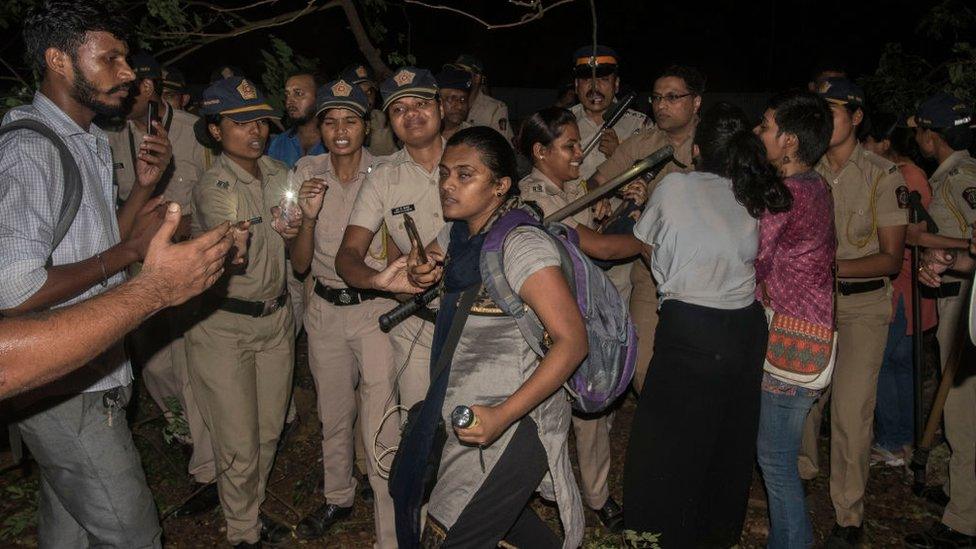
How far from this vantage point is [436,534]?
110 inches

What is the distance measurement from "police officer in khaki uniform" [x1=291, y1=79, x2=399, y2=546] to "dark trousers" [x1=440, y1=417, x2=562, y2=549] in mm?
1455

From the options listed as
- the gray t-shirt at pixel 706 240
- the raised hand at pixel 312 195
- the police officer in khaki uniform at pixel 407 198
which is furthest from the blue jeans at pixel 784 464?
the raised hand at pixel 312 195

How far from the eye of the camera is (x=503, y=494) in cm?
276

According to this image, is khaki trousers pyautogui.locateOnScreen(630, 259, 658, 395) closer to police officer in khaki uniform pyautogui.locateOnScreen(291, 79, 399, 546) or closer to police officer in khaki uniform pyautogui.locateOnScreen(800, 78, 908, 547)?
police officer in khaki uniform pyautogui.locateOnScreen(800, 78, 908, 547)

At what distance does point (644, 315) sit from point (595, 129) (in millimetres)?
1933

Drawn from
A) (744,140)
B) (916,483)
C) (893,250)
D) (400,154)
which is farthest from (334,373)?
(916,483)

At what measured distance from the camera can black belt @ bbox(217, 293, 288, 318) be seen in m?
4.11

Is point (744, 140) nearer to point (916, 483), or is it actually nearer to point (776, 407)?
point (776, 407)

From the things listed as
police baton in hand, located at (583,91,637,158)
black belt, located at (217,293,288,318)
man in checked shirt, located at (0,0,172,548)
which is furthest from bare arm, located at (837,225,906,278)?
man in checked shirt, located at (0,0,172,548)

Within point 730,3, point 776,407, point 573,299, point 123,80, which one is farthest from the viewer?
point 730,3

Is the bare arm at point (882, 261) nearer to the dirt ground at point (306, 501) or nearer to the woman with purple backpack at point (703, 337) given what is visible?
the woman with purple backpack at point (703, 337)

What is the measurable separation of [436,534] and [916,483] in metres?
3.87

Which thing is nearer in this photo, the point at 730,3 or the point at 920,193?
the point at 920,193

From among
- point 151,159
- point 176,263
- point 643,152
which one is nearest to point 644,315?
point 643,152
